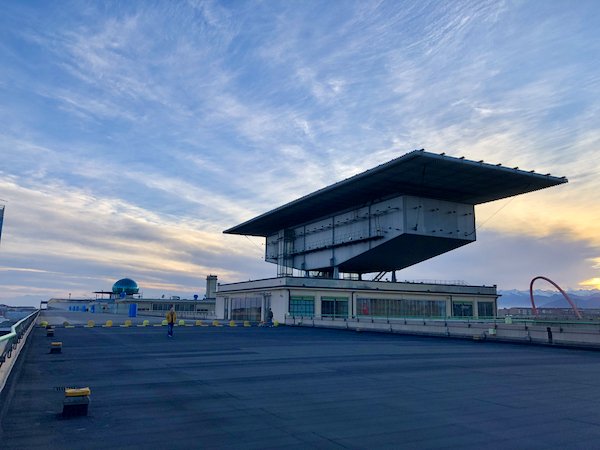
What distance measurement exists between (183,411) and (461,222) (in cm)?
5628

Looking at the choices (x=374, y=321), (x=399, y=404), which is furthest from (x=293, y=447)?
(x=374, y=321)

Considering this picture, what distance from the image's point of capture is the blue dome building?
14562 cm

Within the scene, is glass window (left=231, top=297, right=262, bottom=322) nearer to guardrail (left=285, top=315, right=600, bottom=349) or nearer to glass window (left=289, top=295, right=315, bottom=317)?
glass window (left=289, top=295, right=315, bottom=317)

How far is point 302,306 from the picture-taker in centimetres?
5659

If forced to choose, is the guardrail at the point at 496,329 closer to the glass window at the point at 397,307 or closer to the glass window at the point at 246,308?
the glass window at the point at 397,307

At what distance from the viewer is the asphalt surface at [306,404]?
6.85m

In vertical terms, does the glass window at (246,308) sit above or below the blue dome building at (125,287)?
below

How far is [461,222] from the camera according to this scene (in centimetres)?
5969

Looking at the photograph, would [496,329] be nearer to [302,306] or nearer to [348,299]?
[302,306]

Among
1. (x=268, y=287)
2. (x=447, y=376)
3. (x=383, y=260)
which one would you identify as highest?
(x=383, y=260)

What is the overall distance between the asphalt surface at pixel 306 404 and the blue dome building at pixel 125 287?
137m

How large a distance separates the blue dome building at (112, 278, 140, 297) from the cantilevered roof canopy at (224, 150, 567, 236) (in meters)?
96.1

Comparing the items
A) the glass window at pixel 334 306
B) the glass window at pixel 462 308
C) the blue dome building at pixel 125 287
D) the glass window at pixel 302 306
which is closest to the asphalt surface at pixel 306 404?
the glass window at pixel 302 306

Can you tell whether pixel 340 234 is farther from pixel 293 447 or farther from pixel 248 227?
pixel 293 447
